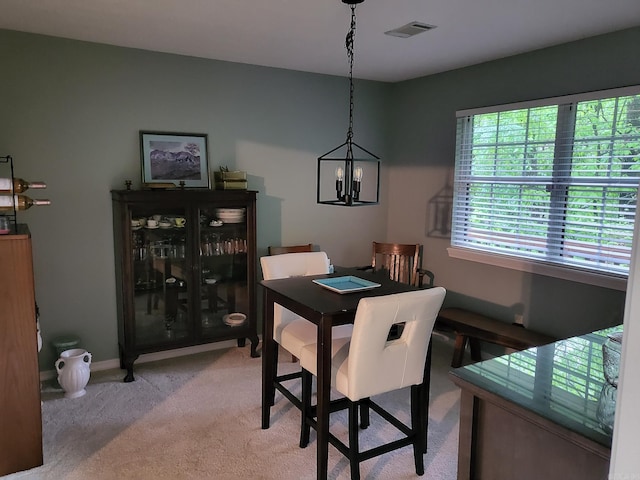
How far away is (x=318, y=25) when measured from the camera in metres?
2.97

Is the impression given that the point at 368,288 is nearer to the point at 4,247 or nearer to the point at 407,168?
the point at 4,247

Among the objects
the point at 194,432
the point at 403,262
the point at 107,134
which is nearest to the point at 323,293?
the point at 194,432

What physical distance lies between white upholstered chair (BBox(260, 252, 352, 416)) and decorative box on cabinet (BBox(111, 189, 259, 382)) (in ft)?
2.62

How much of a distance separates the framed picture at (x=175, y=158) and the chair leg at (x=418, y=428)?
236 centimetres

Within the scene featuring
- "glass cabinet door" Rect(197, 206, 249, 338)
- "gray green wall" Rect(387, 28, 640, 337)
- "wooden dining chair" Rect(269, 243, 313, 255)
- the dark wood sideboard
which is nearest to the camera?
the dark wood sideboard

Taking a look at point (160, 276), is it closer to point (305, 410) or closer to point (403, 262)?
point (305, 410)

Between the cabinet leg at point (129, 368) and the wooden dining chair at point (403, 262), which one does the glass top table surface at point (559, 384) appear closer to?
the wooden dining chair at point (403, 262)

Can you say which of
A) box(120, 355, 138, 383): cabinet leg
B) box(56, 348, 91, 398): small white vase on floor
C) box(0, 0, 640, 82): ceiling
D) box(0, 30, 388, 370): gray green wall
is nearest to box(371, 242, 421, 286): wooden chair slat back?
box(0, 30, 388, 370): gray green wall

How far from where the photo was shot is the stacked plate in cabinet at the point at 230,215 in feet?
12.6

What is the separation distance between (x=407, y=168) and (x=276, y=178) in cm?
131

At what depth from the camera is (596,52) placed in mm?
3174

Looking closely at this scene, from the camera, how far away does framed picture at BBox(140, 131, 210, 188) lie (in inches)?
146

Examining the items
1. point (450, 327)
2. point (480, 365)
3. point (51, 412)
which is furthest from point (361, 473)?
point (51, 412)

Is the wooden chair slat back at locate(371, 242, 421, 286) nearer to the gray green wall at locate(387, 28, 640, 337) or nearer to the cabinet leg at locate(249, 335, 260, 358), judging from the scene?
the gray green wall at locate(387, 28, 640, 337)
